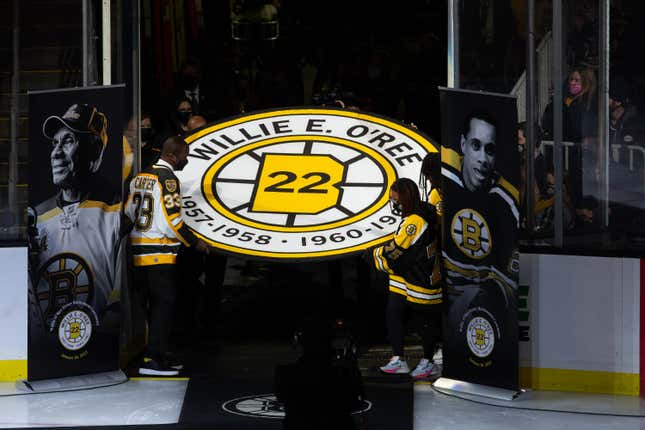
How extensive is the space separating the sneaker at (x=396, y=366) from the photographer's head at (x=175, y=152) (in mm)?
1945

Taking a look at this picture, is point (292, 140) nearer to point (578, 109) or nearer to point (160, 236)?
point (160, 236)

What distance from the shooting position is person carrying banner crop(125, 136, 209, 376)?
927 centimetres

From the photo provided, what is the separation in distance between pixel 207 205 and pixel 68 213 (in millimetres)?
990

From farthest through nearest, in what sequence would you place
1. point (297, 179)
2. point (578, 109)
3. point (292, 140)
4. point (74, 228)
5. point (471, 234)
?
1. point (292, 140)
2. point (297, 179)
3. point (578, 109)
4. point (74, 228)
5. point (471, 234)

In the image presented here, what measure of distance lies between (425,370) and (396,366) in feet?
0.68

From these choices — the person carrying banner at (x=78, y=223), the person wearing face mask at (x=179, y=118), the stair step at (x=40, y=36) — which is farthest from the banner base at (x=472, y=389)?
the stair step at (x=40, y=36)

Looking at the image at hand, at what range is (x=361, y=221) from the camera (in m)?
9.38

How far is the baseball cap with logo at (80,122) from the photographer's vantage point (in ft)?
29.7

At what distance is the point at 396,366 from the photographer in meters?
9.34

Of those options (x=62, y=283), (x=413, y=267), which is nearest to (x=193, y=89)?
(x=62, y=283)

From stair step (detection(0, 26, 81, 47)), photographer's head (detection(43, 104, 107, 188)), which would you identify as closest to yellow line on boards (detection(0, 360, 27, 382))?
photographer's head (detection(43, 104, 107, 188))

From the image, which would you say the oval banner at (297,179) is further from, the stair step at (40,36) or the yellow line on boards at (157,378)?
the stair step at (40,36)

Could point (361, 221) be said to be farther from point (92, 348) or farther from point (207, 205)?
point (92, 348)

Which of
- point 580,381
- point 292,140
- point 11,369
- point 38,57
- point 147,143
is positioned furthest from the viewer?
point 147,143
